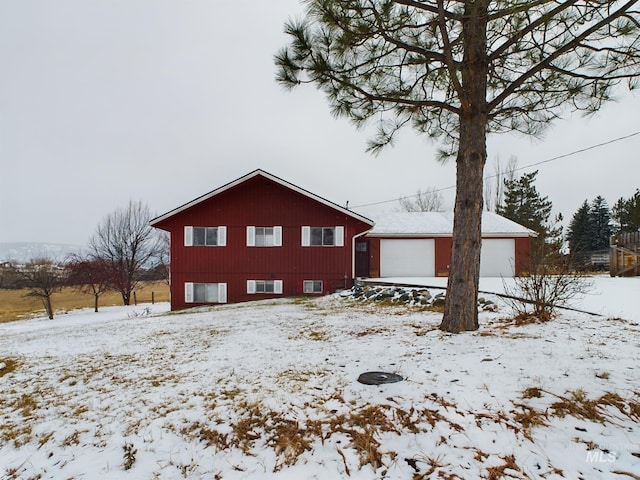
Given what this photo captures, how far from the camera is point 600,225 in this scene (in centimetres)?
3359

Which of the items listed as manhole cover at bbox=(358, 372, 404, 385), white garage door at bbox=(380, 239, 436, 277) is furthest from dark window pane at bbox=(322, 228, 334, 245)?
manhole cover at bbox=(358, 372, 404, 385)

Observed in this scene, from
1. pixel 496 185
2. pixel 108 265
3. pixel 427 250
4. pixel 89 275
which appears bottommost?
Answer: pixel 89 275

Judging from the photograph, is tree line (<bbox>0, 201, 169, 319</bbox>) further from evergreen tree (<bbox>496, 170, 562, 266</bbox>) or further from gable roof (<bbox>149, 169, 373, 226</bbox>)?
evergreen tree (<bbox>496, 170, 562, 266</bbox>)

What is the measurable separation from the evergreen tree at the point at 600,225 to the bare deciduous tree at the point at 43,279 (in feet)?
150

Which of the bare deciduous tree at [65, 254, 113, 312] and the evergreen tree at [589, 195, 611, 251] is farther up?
the evergreen tree at [589, 195, 611, 251]

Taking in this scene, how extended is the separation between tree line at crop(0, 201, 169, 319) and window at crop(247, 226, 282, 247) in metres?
8.56

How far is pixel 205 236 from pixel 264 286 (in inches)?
135

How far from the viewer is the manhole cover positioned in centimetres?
309

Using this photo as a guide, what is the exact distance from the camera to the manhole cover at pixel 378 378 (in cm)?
309

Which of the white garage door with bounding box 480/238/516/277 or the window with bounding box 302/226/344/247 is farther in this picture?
the white garage door with bounding box 480/238/516/277

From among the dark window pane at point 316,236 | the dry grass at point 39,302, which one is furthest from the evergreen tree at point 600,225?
the dry grass at point 39,302

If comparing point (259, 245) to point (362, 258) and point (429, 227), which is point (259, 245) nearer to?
point (362, 258)

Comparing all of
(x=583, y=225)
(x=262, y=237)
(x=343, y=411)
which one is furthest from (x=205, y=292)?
(x=583, y=225)

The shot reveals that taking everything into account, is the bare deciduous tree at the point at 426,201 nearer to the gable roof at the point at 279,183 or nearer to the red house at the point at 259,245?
the red house at the point at 259,245
